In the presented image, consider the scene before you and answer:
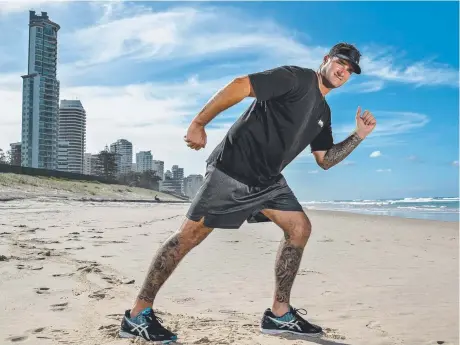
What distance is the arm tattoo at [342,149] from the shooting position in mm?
3775

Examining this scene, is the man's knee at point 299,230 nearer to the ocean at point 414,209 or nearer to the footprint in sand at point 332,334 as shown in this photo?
the footprint in sand at point 332,334

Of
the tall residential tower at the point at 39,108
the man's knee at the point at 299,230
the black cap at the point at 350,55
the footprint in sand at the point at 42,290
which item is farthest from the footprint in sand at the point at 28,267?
the tall residential tower at the point at 39,108

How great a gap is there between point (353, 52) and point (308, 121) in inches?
22.9

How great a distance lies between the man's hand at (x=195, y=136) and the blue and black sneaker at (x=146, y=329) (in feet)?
4.00

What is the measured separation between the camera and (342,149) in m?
3.77

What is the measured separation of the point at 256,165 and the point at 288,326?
4.08 ft

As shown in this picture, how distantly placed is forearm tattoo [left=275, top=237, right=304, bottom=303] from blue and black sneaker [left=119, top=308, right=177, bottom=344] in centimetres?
92

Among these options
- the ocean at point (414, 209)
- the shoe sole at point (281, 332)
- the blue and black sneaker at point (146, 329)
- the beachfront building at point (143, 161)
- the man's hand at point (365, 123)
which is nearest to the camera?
the blue and black sneaker at point (146, 329)

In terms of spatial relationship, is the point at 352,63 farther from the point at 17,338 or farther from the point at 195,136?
the point at 17,338

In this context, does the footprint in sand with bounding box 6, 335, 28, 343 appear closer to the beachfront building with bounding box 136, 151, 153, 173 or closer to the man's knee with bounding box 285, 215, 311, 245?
the man's knee with bounding box 285, 215, 311, 245

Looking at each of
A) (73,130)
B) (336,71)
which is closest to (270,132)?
(336,71)

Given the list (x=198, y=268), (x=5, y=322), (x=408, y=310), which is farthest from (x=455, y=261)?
(x=5, y=322)

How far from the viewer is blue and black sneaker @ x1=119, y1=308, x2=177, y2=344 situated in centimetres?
300

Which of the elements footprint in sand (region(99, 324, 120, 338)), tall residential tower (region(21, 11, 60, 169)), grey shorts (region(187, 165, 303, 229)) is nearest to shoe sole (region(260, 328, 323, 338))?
grey shorts (region(187, 165, 303, 229))
